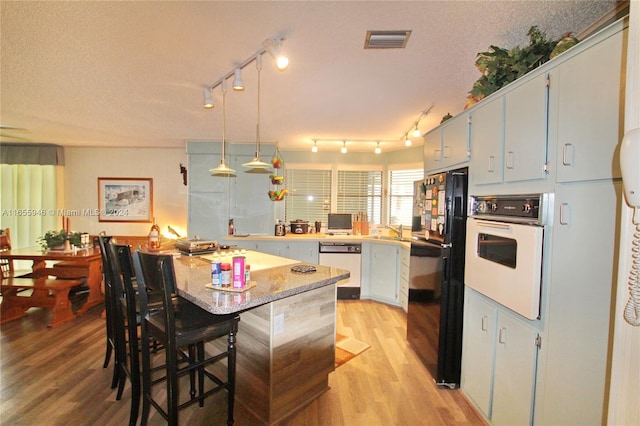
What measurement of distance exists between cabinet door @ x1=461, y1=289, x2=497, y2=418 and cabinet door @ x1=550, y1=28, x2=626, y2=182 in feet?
3.20

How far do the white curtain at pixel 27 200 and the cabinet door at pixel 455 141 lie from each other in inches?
240

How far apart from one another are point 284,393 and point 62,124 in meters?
4.11

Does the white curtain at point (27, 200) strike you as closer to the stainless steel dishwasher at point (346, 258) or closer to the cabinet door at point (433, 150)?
the stainless steel dishwasher at point (346, 258)

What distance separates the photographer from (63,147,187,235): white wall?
505cm

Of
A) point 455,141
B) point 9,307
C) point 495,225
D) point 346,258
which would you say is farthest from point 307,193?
point 9,307

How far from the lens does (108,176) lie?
5.07m

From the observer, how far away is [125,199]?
16.7 ft

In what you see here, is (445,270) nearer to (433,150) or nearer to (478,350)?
(478,350)

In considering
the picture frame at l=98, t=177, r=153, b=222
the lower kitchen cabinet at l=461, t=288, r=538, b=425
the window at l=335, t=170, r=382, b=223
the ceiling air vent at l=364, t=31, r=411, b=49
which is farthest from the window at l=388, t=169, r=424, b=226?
the picture frame at l=98, t=177, r=153, b=222

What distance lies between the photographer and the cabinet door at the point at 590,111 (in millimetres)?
1078

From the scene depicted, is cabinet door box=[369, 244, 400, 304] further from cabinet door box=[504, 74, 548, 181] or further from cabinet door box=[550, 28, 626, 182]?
cabinet door box=[550, 28, 626, 182]

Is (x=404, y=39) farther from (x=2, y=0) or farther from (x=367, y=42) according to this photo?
(x=2, y=0)

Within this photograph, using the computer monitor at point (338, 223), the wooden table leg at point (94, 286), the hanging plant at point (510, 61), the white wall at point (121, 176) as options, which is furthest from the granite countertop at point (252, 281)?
the white wall at point (121, 176)

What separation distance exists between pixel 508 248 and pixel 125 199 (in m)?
5.70
